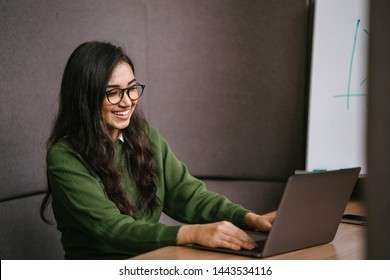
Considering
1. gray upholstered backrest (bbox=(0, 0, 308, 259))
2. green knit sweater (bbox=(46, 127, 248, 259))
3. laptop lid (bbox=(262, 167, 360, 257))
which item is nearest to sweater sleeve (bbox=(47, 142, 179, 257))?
green knit sweater (bbox=(46, 127, 248, 259))

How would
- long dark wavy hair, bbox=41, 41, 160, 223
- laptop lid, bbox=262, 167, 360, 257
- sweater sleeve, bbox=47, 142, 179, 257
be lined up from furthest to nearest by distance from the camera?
1. long dark wavy hair, bbox=41, 41, 160, 223
2. sweater sleeve, bbox=47, 142, 179, 257
3. laptop lid, bbox=262, 167, 360, 257

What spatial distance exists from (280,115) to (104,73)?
4.00 feet

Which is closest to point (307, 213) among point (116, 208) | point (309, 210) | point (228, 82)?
point (309, 210)

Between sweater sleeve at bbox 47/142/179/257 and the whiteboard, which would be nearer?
sweater sleeve at bbox 47/142/179/257

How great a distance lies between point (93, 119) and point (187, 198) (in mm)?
396

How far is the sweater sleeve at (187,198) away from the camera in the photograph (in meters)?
1.83

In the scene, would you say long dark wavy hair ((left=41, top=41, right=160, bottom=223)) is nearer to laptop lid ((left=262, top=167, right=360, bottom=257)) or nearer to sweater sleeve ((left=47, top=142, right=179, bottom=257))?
sweater sleeve ((left=47, top=142, right=179, bottom=257))

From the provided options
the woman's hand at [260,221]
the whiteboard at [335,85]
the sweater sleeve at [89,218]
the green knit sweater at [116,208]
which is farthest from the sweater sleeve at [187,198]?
the whiteboard at [335,85]

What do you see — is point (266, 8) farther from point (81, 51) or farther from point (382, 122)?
point (382, 122)

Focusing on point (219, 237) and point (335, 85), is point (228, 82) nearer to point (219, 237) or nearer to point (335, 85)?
point (335, 85)

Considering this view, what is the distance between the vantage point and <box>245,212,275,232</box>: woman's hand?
1.55 m
